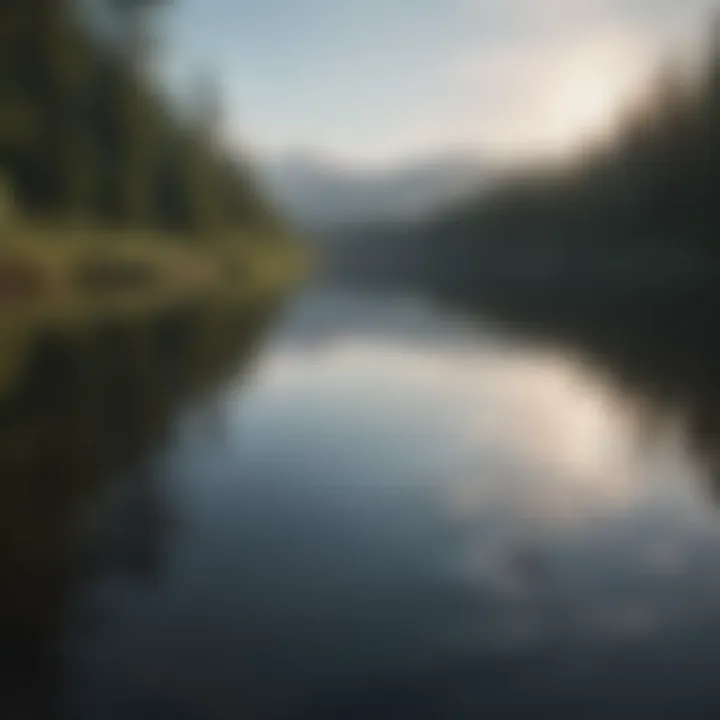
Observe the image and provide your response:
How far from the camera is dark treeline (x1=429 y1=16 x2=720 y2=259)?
37.3m

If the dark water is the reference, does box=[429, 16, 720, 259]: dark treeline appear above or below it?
above

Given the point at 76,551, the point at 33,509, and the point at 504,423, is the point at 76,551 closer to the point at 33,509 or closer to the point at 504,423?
the point at 33,509

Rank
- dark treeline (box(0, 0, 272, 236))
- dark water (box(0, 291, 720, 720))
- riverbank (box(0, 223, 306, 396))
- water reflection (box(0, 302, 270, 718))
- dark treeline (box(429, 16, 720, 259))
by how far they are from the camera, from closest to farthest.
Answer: dark water (box(0, 291, 720, 720))
water reflection (box(0, 302, 270, 718))
riverbank (box(0, 223, 306, 396))
dark treeline (box(0, 0, 272, 236))
dark treeline (box(429, 16, 720, 259))

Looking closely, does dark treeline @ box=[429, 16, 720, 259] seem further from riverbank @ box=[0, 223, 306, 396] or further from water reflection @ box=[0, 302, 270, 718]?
water reflection @ box=[0, 302, 270, 718]

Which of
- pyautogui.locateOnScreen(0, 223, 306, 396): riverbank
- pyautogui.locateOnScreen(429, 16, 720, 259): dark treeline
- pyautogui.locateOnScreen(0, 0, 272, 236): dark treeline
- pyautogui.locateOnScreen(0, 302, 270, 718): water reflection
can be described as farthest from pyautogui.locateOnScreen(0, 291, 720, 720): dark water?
pyautogui.locateOnScreen(429, 16, 720, 259): dark treeline

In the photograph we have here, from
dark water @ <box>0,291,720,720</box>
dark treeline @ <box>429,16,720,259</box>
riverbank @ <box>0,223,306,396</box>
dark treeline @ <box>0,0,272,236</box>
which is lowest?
dark water @ <box>0,291,720,720</box>

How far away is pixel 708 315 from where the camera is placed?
16312mm

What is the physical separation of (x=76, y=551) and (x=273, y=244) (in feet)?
147

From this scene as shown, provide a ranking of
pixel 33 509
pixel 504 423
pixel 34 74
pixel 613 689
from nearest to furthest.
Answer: pixel 613 689 < pixel 33 509 < pixel 504 423 < pixel 34 74

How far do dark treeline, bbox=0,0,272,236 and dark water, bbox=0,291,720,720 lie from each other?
1716cm

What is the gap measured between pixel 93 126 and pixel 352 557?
2888 centimetres

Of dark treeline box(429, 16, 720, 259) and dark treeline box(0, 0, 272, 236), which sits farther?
dark treeline box(429, 16, 720, 259)

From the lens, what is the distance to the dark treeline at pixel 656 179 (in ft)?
123

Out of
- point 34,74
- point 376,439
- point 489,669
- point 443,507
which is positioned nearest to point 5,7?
point 34,74
